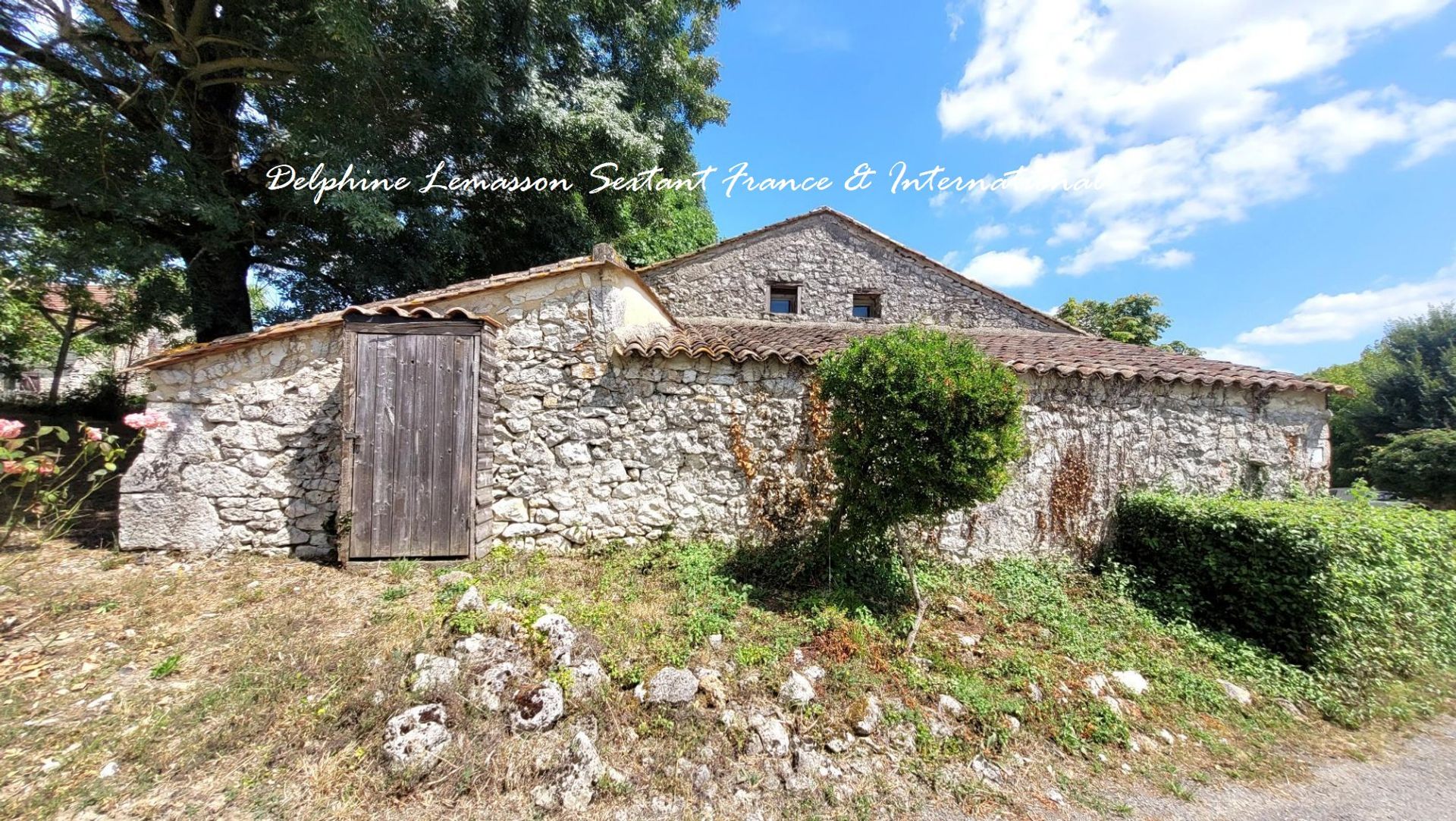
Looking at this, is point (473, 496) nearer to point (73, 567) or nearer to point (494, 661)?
point (494, 661)

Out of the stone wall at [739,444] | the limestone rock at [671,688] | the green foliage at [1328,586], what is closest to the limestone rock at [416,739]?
the limestone rock at [671,688]

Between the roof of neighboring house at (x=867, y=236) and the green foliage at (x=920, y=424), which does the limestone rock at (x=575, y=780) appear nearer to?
the green foliage at (x=920, y=424)

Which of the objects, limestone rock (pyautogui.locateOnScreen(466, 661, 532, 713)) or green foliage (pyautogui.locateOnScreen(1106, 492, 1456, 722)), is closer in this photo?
limestone rock (pyautogui.locateOnScreen(466, 661, 532, 713))

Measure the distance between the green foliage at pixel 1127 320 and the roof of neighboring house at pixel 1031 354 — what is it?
12.5 m

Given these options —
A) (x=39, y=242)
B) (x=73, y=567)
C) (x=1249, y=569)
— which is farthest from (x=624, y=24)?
(x=1249, y=569)

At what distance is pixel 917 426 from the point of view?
13.5ft

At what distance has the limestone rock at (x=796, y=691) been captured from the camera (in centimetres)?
333

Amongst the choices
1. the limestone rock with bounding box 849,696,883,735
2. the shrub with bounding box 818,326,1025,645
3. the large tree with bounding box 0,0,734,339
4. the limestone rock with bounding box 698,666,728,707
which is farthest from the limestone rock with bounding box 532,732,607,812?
the large tree with bounding box 0,0,734,339

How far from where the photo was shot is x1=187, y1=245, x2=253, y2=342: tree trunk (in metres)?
6.89

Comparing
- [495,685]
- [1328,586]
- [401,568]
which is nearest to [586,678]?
[495,685]

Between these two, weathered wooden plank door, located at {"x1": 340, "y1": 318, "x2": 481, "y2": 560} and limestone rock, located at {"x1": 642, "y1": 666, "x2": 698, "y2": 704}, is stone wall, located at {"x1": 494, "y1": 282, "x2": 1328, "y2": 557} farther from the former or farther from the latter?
limestone rock, located at {"x1": 642, "y1": 666, "x2": 698, "y2": 704}

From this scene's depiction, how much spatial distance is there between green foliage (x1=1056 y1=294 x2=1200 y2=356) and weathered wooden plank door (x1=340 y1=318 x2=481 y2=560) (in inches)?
786

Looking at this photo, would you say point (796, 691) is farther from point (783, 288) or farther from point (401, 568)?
point (783, 288)

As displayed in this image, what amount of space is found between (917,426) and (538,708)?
3608 millimetres
